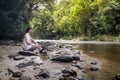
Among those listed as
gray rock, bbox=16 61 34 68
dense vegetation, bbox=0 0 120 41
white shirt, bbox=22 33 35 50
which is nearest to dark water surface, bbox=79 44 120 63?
white shirt, bbox=22 33 35 50

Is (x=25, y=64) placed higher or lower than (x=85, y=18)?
lower

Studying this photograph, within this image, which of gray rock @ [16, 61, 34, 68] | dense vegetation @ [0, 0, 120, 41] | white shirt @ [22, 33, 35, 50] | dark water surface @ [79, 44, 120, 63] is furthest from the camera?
dense vegetation @ [0, 0, 120, 41]

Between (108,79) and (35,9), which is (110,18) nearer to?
(35,9)

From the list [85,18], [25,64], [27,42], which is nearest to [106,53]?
[27,42]

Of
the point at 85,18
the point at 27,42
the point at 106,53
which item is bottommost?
the point at 106,53

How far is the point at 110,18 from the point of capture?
138ft

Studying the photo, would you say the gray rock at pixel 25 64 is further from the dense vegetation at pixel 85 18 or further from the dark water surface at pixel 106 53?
the dense vegetation at pixel 85 18

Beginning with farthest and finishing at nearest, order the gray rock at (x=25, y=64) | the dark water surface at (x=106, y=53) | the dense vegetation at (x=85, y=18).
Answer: the dense vegetation at (x=85, y=18) → the dark water surface at (x=106, y=53) → the gray rock at (x=25, y=64)

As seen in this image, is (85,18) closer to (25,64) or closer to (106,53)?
(106,53)

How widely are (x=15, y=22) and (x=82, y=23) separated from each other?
2840cm

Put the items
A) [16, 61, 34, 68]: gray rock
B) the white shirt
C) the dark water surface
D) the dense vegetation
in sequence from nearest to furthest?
[16, 61, 34, 68]: gray rock → the white shirt → the dark water surface → the dense vegetation

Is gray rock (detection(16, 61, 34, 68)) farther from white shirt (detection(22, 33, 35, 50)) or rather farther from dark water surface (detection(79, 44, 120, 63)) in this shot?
dark water surface (detection(79, 44, 120, 63))

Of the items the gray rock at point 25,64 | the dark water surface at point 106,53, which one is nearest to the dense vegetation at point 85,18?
the dark water surface at point 106,53

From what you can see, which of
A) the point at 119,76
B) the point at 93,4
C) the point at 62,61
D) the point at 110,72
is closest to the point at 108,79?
the point at 119,76
